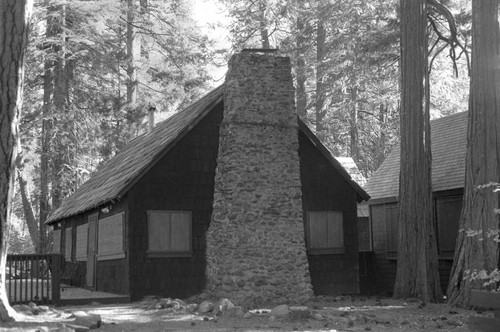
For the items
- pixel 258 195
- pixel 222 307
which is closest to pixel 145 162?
pixel 258 195

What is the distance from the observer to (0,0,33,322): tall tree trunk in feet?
31.6

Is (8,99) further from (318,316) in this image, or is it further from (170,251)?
(170,251)

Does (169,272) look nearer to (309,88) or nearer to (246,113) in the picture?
(246,113)

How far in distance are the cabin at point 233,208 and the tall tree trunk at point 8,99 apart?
18.6 feet

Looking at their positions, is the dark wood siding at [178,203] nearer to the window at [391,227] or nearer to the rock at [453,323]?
the rock at [453,323]

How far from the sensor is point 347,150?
3644 centimetres

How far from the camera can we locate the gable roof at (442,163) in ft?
62.6

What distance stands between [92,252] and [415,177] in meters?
9.35

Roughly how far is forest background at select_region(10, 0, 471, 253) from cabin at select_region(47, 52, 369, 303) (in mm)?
6974

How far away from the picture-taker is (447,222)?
750 inches

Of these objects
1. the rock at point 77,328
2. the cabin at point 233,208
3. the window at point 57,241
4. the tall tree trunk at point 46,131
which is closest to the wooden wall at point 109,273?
the cabin at point 233,208

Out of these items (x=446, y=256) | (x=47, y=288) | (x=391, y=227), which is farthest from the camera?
(x=391, y=227)

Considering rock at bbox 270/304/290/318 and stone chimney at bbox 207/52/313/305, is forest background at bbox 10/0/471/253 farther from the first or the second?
rock at bbox 270/304/290/318

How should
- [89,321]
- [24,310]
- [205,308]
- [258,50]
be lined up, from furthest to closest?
[258,50]
[205,308]
[24,310]
[89,321]
